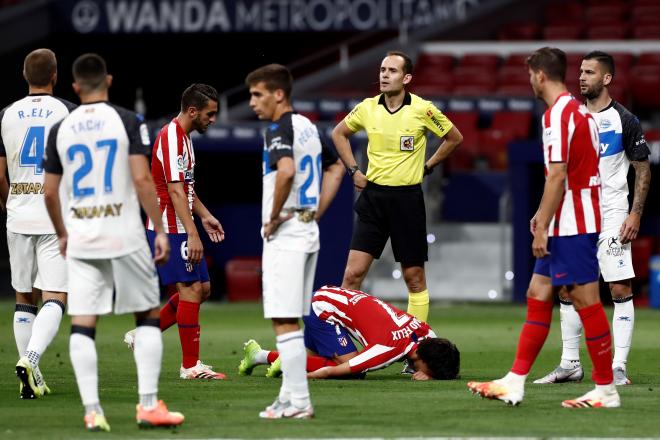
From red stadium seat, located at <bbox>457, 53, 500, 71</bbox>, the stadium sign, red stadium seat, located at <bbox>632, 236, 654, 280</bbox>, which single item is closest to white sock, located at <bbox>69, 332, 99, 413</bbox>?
red stadium seat, located at <bbox>632, 236, 654, 280</bbox>

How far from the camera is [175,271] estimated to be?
9.69 meters

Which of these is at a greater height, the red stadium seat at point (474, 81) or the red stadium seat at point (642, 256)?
the red stadium seat at point (474, 81)

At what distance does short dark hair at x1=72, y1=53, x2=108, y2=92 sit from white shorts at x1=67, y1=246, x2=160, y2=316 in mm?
927

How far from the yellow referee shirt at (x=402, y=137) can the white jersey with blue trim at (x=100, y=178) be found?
370 centimetres

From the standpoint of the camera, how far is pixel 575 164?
796cm

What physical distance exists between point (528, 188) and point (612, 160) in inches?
346

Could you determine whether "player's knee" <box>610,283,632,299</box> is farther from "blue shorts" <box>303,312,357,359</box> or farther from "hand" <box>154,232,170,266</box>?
"hand" <box>154,232,170,266</box>

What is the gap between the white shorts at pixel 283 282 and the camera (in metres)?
7.49

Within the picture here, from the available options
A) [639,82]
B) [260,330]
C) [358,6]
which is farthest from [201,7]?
[260,330]

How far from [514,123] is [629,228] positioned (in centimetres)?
1225

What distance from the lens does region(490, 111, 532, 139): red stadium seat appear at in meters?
21.3

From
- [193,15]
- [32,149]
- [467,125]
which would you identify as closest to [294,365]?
[32,149]

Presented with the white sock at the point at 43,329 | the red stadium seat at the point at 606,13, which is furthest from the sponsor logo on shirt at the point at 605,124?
the red stadium seat at the point at 606,13

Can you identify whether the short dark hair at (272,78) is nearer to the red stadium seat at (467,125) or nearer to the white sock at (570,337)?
the white sock at (570,337)
